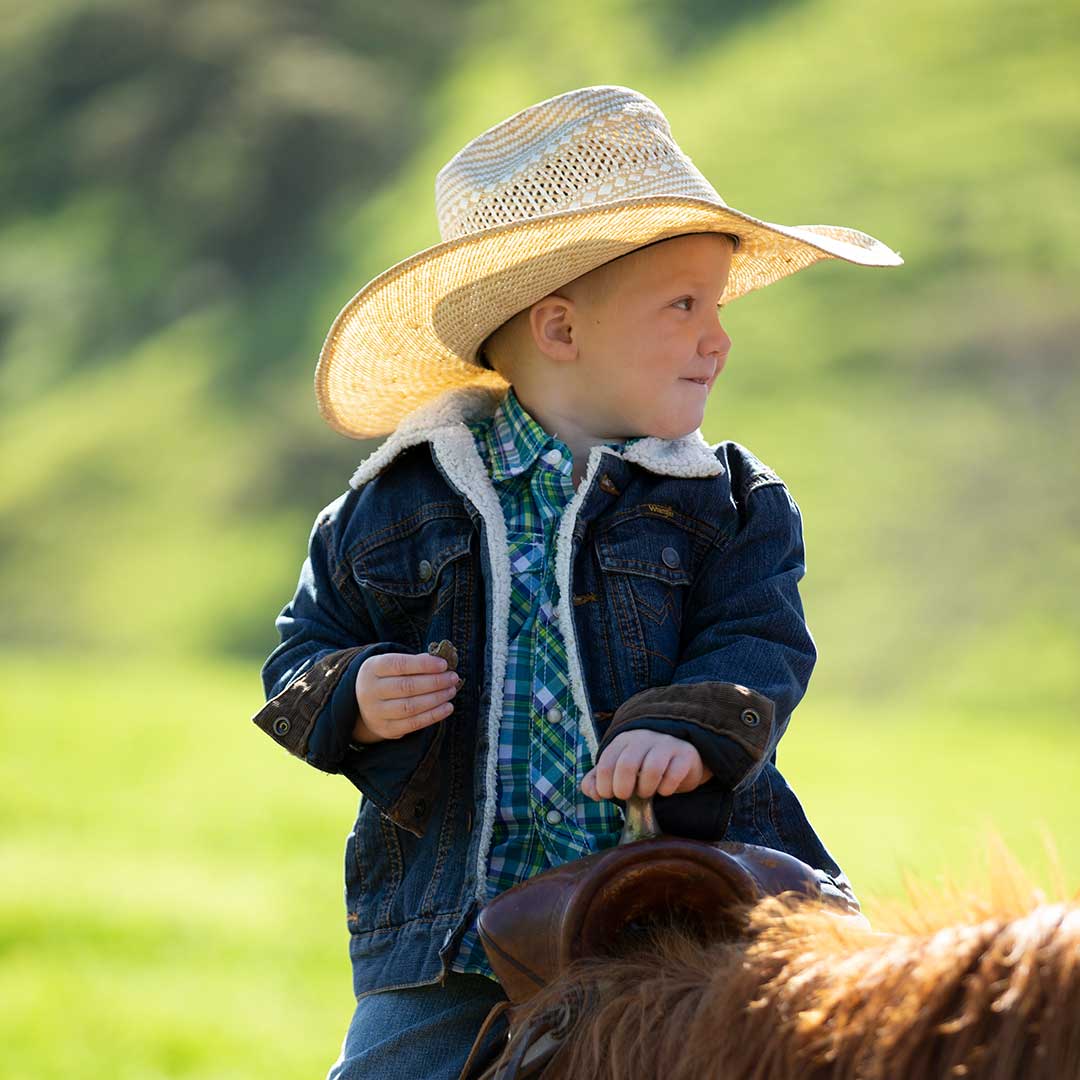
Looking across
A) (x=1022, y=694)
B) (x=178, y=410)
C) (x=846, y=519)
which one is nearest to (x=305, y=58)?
(x=178, y=410)

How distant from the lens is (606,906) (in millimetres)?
1686

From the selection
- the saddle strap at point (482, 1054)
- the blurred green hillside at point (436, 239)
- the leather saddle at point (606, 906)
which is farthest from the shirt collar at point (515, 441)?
the blurred green hillside at point (436, 239)

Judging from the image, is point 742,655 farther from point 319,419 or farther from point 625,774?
point 319,419

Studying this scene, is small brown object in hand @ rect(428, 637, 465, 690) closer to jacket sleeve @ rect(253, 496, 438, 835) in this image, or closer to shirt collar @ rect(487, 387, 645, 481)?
jacket sleeve @ rect(253, 496, 438, 835)

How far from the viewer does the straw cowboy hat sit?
2.14m

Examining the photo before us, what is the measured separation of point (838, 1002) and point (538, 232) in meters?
1.14

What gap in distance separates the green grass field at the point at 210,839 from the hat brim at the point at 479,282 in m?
2.99

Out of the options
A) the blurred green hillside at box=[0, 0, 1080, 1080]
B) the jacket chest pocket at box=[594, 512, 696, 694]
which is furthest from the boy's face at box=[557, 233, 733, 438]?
the blurred green hillside at box=[0, 0, 1080, 1080]

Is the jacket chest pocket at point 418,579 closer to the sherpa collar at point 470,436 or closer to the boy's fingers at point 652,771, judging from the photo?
the sherpa collar at point 470,436

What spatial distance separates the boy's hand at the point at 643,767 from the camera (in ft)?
5.83

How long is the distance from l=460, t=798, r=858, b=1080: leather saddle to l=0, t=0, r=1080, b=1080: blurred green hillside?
381 cm

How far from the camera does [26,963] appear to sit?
22.5ft

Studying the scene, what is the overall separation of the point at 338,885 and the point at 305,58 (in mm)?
13385

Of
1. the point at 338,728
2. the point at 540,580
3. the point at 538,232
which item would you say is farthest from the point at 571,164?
the point at 338,728
